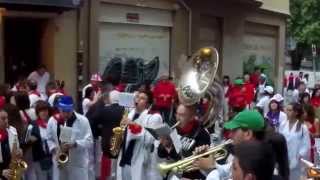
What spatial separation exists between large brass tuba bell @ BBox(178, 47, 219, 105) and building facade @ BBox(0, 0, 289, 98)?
74.5 inches

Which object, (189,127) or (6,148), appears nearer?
(189,127)

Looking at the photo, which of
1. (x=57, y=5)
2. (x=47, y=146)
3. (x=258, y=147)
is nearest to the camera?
(x=258, y=147)

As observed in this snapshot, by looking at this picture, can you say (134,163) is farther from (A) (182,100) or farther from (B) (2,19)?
(B) (2,19)

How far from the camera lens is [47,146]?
10672mm

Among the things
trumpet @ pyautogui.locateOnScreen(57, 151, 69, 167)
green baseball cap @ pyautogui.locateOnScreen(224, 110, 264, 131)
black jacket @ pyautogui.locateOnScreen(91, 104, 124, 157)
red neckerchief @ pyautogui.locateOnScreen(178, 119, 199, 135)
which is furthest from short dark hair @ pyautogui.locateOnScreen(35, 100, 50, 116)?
green baseball cap @ pyautogui.locateOnScreen(224, 110, 264, 131)

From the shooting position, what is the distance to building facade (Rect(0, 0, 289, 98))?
1989 centimetres

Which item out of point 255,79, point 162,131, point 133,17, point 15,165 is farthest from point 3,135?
point 255,79

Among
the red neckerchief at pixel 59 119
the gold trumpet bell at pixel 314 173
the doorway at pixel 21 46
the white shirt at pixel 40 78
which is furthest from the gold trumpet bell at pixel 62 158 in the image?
the doorway at pixel 21 46

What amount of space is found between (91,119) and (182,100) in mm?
3002

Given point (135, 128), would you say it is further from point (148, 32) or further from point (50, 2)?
point (148, 32)

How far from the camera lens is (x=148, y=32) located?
79.4ft

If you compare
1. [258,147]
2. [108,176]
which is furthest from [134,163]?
[258,147]

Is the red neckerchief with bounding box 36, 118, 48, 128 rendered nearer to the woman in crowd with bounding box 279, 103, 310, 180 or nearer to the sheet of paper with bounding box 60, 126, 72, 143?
the sheet of paper with bounding box 60, 126, 72, 143

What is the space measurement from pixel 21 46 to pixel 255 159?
16553 mm
